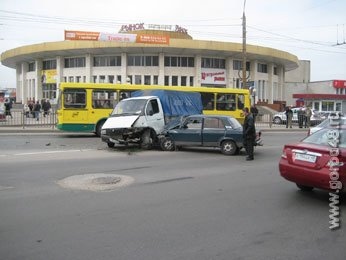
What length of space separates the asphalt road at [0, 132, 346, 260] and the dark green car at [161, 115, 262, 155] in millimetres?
3260

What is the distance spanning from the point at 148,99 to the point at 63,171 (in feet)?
22.9

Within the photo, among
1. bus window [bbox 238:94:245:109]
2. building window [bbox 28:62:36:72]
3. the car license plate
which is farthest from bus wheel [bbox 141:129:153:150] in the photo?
building window [bbox 28:62:36:72]

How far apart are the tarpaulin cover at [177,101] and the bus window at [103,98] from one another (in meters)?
1.49

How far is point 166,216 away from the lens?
21.4 ft

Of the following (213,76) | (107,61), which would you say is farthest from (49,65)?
(213,76)

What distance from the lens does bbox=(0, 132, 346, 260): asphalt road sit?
5.07 m

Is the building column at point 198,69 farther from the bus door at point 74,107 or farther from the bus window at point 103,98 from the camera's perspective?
the bus door at point 74,107

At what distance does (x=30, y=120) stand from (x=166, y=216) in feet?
73.0

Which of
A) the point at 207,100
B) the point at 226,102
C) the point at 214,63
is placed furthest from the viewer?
the point at 214,63

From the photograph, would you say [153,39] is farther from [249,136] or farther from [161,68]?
[249,136]

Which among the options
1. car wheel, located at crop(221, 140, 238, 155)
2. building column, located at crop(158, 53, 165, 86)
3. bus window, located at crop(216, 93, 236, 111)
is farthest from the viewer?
building column, located at crop(158, 53, 165, 86)

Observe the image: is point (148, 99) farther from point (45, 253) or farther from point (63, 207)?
point (45, 253)

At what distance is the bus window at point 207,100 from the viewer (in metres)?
24.0

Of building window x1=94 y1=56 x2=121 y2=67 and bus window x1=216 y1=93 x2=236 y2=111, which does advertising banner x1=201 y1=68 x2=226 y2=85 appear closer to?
building window x1=94 y1=56 x2=121 y2=67
